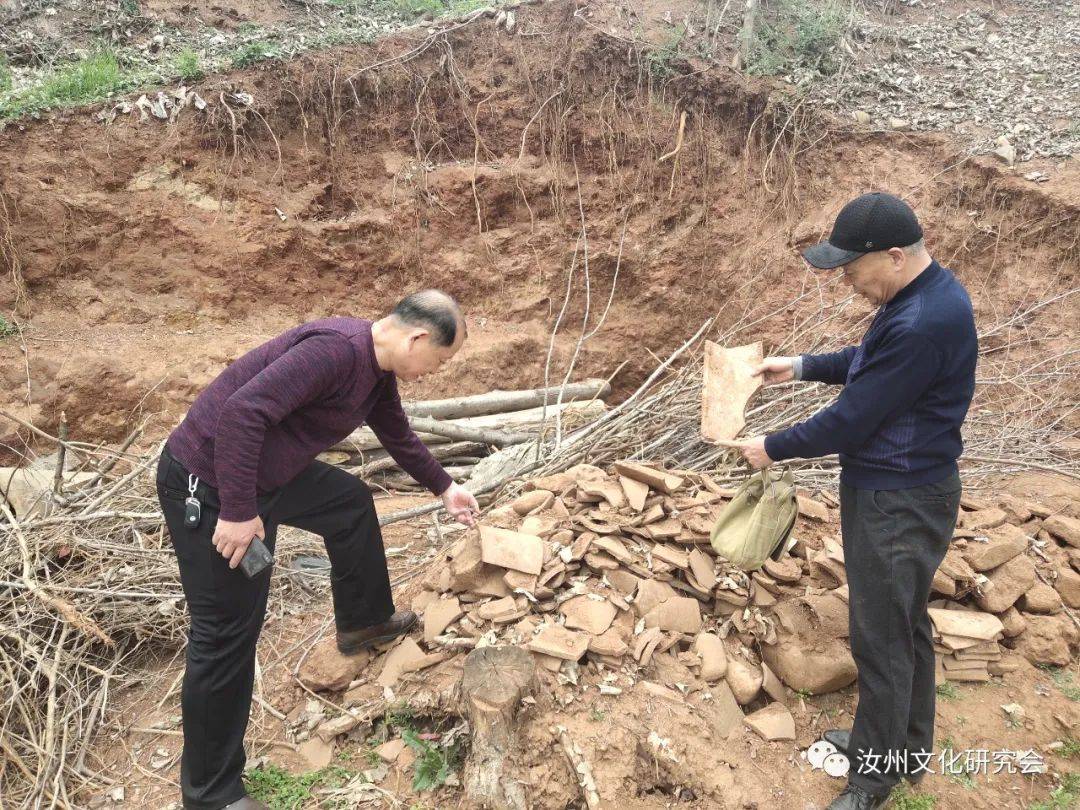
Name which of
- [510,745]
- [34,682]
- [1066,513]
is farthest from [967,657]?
[34,682]

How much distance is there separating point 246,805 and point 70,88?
7.36m

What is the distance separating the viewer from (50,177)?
6.82m

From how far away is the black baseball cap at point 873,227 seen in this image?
220 cm

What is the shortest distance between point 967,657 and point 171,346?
23.1 feet

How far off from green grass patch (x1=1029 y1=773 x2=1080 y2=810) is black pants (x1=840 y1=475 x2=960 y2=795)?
2.05 ft

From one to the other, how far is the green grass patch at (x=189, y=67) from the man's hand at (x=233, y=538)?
21.7 ft

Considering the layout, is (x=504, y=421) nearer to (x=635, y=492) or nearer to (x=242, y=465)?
(x=635, y=492)

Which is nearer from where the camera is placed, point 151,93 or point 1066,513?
point 1066,513

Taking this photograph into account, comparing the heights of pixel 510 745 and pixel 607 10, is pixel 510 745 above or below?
below

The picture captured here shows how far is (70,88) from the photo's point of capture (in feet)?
22.8

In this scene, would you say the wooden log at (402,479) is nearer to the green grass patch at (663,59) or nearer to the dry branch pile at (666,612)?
the dry branch pile at (666,612)

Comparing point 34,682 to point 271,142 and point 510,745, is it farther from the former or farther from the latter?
point 271,142

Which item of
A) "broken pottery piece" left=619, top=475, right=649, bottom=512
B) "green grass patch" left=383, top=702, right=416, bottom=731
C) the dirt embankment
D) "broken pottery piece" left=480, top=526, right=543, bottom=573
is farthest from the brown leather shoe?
the dirt embankment

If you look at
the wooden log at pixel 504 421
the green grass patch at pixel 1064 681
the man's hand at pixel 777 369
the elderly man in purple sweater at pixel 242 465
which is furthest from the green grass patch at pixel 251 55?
the green grass patch at pixel 1064 681
